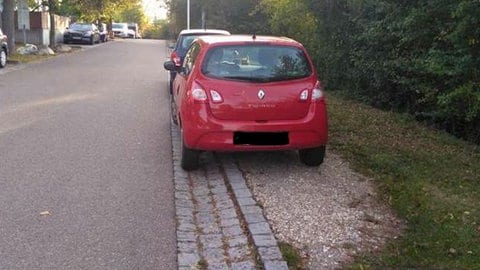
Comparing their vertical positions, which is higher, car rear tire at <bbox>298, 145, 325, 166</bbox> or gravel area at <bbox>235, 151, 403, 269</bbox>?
car rear tire at <bbox>298, 145, 325, 166</bbox>

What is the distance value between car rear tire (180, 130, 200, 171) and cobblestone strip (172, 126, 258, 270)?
0.07m

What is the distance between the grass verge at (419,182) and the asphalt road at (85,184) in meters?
1.89

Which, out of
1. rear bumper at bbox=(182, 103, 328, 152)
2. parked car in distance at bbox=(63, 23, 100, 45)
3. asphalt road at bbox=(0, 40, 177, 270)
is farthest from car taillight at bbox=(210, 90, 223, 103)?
parked car in distance at bbox=(63, 23, 100, 45)

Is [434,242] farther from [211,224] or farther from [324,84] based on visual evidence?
[324,84]

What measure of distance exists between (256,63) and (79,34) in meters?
38.4

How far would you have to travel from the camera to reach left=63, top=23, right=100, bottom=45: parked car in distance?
140 feet

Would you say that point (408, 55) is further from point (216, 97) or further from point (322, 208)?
point (322, 208)

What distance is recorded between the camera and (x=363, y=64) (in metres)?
12.2

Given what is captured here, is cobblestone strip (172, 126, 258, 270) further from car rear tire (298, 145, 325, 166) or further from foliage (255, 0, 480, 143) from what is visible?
foliage (255, 0, 480, 143)

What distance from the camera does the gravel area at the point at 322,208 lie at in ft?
15.5

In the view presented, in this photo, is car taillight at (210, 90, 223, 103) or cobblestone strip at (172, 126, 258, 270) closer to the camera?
cobblestone strip at (172, 126, 258, 270)

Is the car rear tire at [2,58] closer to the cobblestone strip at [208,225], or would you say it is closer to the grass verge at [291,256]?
the cobblestone strip at [208,225]

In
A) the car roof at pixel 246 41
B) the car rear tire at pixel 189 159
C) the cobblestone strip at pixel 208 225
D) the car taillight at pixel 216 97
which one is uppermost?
the car roof at pixel 246 41

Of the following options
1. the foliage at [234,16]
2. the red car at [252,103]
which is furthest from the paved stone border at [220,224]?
the foliage at [234,16]
